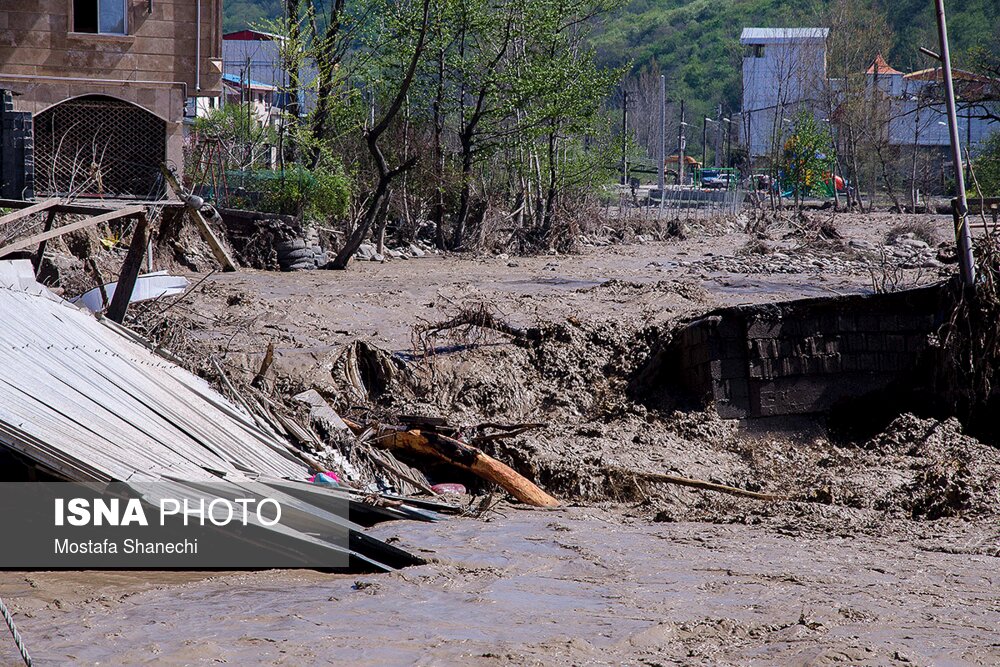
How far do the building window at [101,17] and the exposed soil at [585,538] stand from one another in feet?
30.9

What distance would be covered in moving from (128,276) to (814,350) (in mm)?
5270

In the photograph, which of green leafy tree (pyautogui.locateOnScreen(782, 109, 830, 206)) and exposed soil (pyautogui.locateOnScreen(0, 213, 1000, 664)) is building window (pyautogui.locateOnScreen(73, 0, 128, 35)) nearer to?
exposed soil (pyautogui.locateOnScreen(0, 213, 1000, 664))

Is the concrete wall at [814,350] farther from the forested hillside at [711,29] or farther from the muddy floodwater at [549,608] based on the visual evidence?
the forested hillside at [711,29]

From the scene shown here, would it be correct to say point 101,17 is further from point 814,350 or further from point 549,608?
point 549,608

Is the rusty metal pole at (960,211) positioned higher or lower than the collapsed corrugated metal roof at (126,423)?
higher

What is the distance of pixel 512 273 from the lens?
16906 millimetres

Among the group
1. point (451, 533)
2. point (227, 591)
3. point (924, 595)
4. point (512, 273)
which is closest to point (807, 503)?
point (924, 595)

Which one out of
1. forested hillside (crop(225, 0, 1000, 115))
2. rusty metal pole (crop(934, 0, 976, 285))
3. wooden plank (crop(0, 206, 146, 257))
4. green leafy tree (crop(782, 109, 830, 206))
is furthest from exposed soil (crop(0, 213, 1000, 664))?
forested hillside (crop(225, 0, 1000, 115))

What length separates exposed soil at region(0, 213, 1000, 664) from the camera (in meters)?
3.90

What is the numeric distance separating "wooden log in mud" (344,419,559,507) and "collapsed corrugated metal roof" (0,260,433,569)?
3.90 feet

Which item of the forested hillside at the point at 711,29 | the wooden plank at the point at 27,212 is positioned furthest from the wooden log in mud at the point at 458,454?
the forested hillside at the point at 711,29

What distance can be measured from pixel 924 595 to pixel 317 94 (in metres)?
16.8

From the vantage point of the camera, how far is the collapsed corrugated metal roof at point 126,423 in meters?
4.70

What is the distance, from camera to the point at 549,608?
437cm
